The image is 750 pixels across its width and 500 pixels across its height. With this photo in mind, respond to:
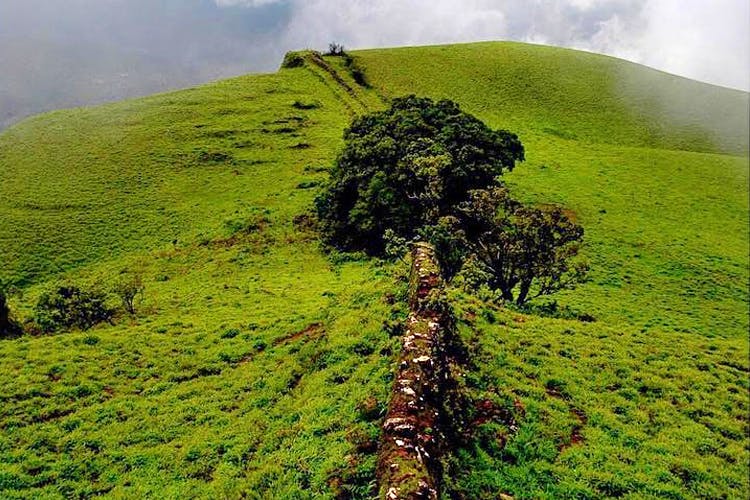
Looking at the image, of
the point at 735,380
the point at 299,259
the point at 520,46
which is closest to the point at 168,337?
the point at 299,259

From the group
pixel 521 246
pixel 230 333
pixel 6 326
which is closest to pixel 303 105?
pixel 6 326

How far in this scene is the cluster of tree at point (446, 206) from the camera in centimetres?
2730

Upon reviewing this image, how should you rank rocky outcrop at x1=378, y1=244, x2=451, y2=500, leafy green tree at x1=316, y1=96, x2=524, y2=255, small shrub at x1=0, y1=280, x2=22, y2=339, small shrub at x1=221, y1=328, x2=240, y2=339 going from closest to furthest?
rocky outcrop at x1=378, y1=244, x2=451, y2=500
small shrub at x1=221, y1=328, x2=240, y2=339
small shrub at x1=0, y1=280, x2=22, y2=339
leafy green tree at x1=316, y1=96, x2=524, y2=255

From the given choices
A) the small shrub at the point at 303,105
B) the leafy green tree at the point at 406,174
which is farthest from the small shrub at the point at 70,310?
the small shrub at the point at 303,105

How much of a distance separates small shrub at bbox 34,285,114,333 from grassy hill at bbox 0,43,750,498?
5.87ft

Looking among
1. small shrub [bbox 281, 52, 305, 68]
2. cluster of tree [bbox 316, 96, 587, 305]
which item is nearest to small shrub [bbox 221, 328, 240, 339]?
cluster of tree [bbox 316, 96, 587, 305]

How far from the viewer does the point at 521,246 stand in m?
27.4

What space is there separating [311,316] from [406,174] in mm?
16972

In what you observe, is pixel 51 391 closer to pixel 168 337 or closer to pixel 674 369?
pixel 168 337

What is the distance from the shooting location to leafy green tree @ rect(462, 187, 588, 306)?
2720cm

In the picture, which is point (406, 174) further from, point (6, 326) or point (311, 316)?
point (6, 326)

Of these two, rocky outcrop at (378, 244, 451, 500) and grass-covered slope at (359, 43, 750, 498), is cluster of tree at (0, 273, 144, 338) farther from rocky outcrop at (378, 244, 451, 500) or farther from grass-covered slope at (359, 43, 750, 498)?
grass-covered slope at (359, 43, 750, 498)

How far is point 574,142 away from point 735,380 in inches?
2379

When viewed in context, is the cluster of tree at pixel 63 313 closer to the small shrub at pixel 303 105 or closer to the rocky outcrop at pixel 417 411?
the rocky outcrop at pixel 417 411
